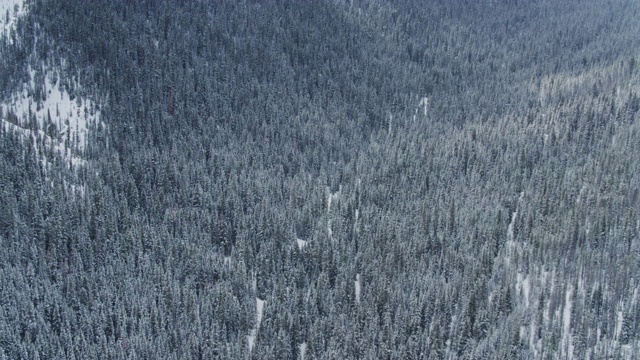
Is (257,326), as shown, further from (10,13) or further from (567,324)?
(10,13)

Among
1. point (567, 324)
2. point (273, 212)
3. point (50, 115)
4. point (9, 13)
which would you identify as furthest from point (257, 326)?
point (9, 13)

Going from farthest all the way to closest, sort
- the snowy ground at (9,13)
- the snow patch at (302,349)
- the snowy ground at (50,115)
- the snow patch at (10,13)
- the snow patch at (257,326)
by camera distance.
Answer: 1. the snowy ground at (9,13)
2. the snow patch at (10,13)
3. the snowy ground at (50,115)
4. the snow patch at (257,326)
5. the snow patch at (302,349)

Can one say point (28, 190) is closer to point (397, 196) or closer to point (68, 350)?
point (68, 350)

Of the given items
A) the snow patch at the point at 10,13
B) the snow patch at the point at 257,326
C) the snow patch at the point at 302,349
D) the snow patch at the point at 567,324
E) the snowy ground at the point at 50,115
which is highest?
the snow patch at the point at 10,13

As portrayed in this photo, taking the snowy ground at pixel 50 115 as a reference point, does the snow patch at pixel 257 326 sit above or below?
below

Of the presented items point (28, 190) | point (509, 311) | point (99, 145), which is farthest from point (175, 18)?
point (509, 311)

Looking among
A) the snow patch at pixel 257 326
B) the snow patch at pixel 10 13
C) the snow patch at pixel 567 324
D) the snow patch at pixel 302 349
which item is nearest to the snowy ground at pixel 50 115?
the snow patch at pixel 10 13

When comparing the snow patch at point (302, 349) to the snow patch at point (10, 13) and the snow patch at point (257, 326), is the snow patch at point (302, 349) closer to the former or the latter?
the snow patch at point (257, 326)

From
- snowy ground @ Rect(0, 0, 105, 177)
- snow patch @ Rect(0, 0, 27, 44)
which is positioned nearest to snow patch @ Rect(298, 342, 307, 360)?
snowy ground @ Rect(0, 0, 105, 177)
